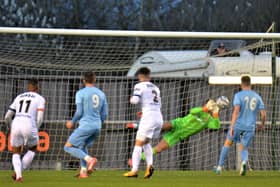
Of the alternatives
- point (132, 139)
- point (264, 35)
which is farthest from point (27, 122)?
point (132, 139)

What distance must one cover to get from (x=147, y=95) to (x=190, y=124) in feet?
13.5

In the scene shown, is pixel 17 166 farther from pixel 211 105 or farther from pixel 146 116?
pixel 211 105

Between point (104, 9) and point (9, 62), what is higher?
point (104, 9)

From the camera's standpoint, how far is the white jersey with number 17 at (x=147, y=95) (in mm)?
19058

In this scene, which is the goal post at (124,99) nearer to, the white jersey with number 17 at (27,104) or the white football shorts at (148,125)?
the white jersey with number 17 at (27,104)

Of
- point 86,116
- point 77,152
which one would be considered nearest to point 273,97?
point 86,116

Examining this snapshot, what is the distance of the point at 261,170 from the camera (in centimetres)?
2497

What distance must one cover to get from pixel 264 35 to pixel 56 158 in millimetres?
5968

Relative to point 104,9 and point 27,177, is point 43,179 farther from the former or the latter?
point 104,9

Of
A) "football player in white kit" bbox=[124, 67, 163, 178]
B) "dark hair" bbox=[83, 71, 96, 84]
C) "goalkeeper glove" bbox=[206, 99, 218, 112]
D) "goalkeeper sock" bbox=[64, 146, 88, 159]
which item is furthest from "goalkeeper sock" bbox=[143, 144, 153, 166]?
"goalkeeper glove" bbox=[206, 99, 218, 112]

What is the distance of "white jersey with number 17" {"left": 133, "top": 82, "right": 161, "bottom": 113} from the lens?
62.5 ft

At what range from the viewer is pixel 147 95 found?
754 inches

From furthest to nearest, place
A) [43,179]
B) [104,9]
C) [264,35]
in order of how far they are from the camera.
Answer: [104,9]
[264,35]
[43,179]

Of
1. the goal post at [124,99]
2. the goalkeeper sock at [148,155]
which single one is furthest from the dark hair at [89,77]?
the goal post at [124,99]
